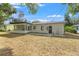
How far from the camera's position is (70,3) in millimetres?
3641

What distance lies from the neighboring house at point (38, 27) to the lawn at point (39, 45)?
7 cm

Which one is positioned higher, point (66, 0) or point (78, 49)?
point (66, 0)

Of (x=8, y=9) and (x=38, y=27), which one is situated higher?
(x=8, y=9)

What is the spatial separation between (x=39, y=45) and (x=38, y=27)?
0.22 metres

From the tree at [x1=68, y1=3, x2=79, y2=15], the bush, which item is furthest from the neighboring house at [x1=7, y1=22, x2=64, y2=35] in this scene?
the tree at [x1=68, y1=3, x2=79, y2=15]

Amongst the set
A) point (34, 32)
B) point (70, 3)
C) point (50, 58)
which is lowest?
point (50, 58)

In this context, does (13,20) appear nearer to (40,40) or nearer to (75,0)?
(40,40)

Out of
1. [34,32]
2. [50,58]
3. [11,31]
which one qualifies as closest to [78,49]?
[50,58]

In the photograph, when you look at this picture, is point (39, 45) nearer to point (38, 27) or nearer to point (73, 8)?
point (38, 27)

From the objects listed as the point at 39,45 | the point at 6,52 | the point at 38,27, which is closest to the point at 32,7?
the point at 38,27

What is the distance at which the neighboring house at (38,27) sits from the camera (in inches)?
143

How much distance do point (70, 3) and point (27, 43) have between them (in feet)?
2.39

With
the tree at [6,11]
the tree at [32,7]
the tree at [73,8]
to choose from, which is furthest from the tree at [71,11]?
the tree at [6,11]

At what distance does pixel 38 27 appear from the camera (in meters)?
3.66
